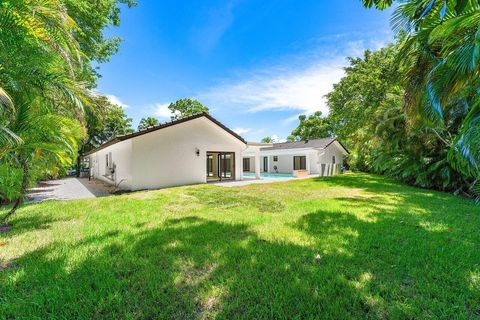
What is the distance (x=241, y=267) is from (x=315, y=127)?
45.2 m

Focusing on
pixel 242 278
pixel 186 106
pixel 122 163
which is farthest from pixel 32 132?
pixel 186 106

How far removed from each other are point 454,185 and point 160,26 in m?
18.1

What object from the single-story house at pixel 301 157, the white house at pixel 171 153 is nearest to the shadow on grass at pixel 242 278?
the white house at pixel 171 153

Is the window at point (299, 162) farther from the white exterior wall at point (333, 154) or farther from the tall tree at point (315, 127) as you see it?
the tall tree at point (315, 127)

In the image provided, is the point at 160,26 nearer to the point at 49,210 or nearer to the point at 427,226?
the point at 49,210

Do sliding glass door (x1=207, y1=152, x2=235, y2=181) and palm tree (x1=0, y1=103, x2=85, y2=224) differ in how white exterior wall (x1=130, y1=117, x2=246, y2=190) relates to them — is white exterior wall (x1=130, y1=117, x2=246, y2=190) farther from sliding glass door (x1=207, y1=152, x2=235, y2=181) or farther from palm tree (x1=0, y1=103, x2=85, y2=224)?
palm tree (x1=0, y1=103, x2=85, y2=224)

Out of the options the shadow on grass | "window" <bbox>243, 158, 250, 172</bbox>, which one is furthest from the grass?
"window" <bbox>243, 158, 250, 172</bbox>

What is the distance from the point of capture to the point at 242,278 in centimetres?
303

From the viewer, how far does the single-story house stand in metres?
26.2

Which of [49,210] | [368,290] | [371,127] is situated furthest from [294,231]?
[371,127]

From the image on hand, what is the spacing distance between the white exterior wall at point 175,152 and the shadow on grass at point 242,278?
29.3 ft

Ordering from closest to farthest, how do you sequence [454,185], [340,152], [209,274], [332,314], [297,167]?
[332,314]
[209,274]
[454,185]
[297,167]
[340,152]

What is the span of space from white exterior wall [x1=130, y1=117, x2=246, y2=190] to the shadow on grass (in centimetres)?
892

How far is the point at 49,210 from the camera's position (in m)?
7.30
